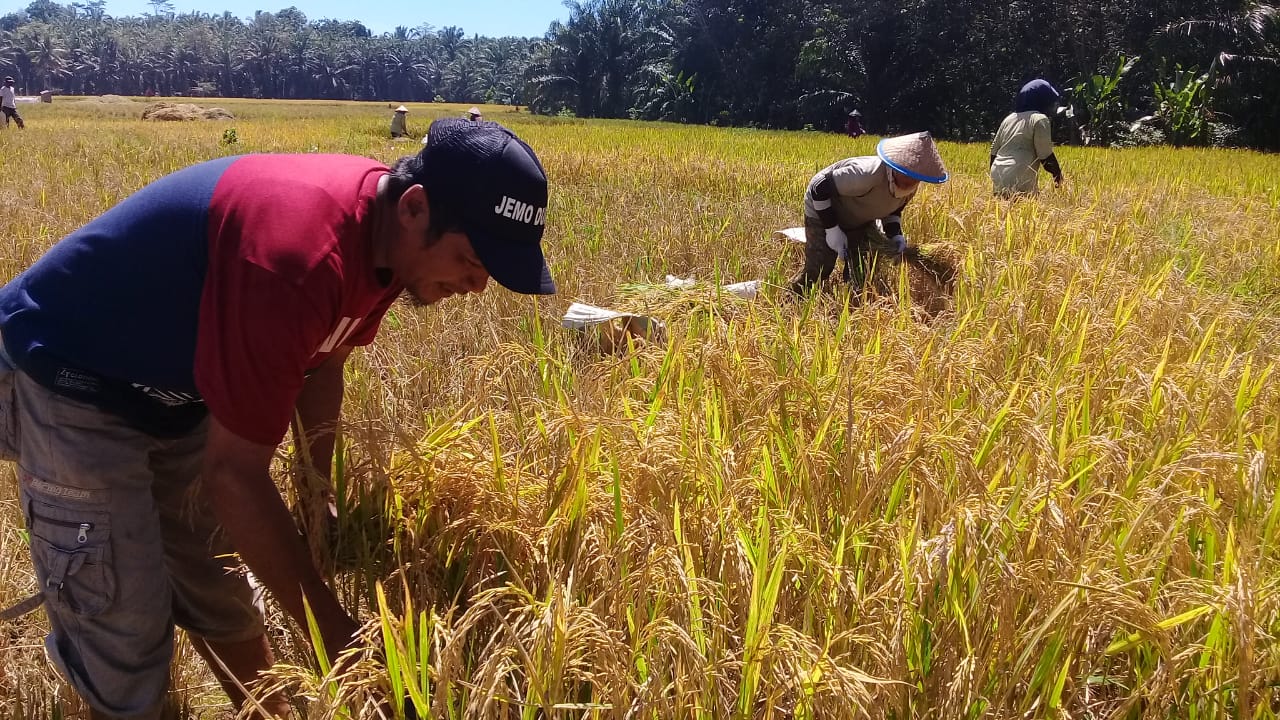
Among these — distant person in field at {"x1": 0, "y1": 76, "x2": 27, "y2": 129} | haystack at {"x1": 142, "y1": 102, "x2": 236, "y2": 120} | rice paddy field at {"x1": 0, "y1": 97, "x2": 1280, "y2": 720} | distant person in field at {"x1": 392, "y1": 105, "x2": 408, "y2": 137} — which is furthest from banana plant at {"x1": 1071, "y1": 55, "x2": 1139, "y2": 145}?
haystack at {"x1": 142, "y1": 102, "x2": 236, "y2": 120}

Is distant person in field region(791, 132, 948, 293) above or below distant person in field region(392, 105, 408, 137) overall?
below

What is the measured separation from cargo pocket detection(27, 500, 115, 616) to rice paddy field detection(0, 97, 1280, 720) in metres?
0.34

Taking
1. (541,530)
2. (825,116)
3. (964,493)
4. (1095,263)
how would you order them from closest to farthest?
(541,530), (964,493), (1095,263), (825,116)

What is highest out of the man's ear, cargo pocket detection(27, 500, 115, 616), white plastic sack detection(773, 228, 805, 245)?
the man's ear

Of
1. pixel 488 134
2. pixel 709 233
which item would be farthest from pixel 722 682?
pixel 709 233

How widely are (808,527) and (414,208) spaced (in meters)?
1.01

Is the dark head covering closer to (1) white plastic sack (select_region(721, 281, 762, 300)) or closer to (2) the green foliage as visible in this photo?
(1) white plastic sack (select_region(721, 281, 762, 300))

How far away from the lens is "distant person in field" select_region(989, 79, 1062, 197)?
20.0 ft

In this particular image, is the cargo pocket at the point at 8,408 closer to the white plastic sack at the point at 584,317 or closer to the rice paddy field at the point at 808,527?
the rice paddy field at the point at 808,527

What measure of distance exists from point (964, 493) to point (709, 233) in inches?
152

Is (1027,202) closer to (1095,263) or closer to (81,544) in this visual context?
(1095,263)

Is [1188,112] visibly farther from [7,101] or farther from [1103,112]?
[7,101]

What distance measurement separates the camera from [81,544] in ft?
4.61

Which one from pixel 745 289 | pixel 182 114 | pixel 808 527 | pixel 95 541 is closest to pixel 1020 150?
pixel 745 289
